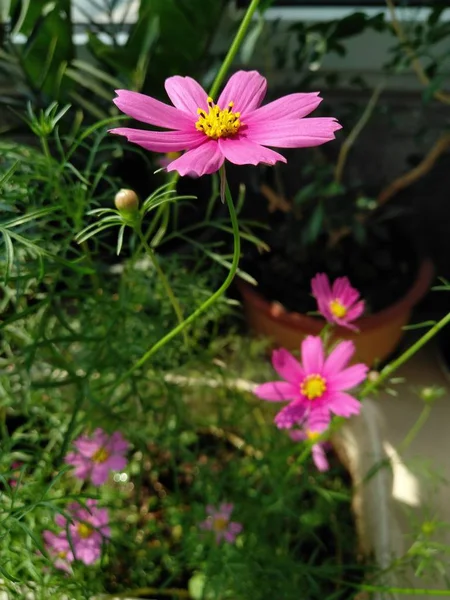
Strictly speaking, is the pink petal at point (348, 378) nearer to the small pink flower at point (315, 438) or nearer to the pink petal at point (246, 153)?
the small pink flower at point (315, 438)

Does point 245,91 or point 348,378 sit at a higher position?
point 245,91

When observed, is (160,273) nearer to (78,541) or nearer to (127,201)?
(127,201)

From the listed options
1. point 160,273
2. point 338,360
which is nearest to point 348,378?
point 338,360

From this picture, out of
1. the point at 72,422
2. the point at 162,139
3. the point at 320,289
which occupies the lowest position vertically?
the point at 72,422

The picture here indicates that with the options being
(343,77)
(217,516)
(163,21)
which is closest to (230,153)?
(217,516)

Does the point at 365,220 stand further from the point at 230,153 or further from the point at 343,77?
the point at 230,153

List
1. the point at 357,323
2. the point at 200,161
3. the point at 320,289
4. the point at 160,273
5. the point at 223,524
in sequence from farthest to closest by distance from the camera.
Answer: the point at 357,323, the point at 223,524, the point at 320,289, the point at 160,273, the point at 200,161

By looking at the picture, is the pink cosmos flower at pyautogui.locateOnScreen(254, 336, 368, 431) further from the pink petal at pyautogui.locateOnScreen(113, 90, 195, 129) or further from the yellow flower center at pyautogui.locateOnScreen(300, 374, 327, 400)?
the pink petal at pyautogui.locateOnScreen(113, 90, 195, 129)

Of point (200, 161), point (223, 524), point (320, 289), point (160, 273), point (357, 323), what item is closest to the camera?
point (200, 161)
